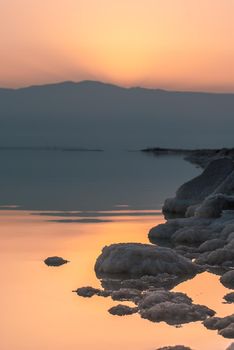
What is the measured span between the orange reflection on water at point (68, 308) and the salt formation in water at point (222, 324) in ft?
0.35

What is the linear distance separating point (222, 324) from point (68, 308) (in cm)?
238

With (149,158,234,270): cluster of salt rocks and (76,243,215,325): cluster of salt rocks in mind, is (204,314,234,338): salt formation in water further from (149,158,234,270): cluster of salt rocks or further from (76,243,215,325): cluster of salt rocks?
(149,158,234,270): cluster of salt rocks

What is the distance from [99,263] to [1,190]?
23.8 metres

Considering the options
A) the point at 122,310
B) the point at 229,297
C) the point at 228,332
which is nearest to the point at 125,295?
the point at 122,310

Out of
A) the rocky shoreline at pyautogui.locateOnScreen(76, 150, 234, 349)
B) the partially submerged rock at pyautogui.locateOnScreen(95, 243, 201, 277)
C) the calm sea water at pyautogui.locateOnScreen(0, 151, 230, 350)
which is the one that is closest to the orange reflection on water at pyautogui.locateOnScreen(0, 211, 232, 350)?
the calm sea water at pyautogui.locateOnScreen(0, 151, 230, 350)

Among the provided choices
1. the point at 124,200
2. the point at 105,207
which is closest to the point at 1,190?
the point at 124,200

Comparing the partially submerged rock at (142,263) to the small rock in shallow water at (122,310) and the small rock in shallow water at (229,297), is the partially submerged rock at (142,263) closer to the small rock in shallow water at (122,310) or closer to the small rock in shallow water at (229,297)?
the small rock in shallow water at (229,297)

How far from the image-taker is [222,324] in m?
10.0

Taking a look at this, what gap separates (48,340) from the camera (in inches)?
376

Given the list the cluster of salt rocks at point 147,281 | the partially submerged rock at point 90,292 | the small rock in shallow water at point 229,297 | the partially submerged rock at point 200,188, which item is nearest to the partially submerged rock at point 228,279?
the cluster of salt rocks at point 147,281

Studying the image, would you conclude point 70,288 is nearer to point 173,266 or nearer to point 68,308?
point 68,308

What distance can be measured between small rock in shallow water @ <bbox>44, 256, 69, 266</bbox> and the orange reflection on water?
0.47ft

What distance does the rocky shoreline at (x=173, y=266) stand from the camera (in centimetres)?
1058

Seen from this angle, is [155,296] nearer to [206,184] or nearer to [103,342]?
[103,342]
